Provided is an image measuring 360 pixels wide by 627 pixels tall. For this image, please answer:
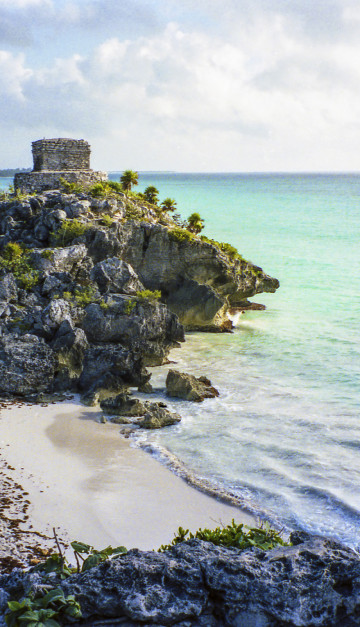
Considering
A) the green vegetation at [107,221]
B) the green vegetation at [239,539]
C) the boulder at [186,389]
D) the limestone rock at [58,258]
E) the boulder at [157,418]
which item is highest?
the green vegetation at [107,221]

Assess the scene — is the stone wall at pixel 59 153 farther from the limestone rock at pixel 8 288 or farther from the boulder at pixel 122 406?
the boulder at pixel 122 406

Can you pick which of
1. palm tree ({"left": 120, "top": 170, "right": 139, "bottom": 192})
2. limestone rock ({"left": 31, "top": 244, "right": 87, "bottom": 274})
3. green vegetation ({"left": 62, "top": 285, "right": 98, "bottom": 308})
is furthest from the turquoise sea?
palm tree ({"left": 120, "top": 170, "right": 139, "bottom": 192})

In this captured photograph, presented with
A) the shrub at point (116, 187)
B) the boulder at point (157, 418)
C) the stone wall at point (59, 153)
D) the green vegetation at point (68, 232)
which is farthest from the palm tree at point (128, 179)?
the boulder at point (157, 418)

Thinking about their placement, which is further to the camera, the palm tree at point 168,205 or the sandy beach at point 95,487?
the palm tree at point 168,205

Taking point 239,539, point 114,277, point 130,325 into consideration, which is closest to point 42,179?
point 114,277

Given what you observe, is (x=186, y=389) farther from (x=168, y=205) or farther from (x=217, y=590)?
(x=168, y=205)

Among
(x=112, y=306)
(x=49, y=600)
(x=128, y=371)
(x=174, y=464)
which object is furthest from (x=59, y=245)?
(x=49, y=600)

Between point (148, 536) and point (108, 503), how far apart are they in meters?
1.56

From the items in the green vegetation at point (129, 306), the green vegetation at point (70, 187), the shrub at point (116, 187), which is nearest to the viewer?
the green vegetation at point (129, 306)

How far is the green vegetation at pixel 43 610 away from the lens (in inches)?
240

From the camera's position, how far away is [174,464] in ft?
47.4

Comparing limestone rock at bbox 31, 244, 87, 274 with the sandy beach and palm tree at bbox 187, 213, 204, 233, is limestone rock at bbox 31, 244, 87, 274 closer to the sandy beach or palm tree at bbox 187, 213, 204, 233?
palm tree at bbox 187, 213, 204, 233

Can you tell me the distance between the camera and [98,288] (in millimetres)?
23469

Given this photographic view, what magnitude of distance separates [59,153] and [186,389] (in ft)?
60.1
